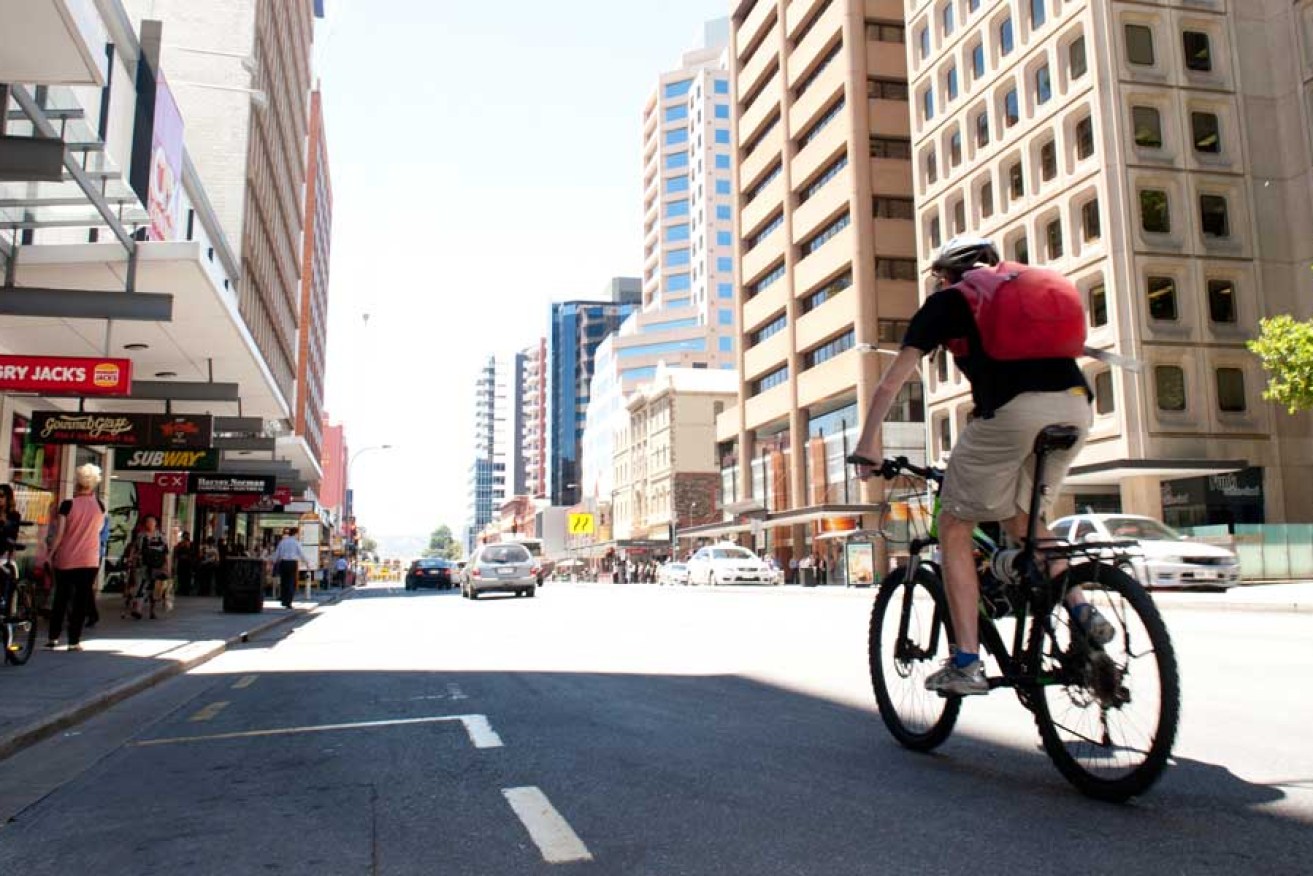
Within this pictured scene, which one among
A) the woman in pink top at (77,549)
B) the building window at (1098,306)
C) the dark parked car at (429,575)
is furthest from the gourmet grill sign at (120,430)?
the dark parked car at (429,575)

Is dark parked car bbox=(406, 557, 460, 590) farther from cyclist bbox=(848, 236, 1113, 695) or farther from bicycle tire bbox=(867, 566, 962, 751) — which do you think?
cyclist bbox=(848, 236, 1113, 695)

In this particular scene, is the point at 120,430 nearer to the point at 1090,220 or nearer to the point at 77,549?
the point at 77,549

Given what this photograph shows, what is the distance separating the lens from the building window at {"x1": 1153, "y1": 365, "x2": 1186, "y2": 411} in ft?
118

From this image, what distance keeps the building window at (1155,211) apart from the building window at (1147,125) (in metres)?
1.76

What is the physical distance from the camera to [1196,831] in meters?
3.25

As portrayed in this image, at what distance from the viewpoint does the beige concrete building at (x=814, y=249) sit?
5241cm

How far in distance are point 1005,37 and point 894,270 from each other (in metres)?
12.8

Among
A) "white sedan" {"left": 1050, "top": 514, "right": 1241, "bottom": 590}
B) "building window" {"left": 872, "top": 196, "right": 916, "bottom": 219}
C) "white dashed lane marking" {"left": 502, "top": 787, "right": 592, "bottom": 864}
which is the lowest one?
"white dashed lane marking" {"left": 502, "top": 787, "right": 592, "bottom": 864}

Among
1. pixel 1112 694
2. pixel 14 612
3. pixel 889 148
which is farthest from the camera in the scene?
pixel 889 148

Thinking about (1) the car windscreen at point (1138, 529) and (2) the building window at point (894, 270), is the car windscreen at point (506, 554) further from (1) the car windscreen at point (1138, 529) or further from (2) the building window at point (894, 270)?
(2) the building window at point (894, 270)

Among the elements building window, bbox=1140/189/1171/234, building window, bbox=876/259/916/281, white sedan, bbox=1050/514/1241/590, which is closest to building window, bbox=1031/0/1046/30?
building window, bbox=1140/189/1171/234

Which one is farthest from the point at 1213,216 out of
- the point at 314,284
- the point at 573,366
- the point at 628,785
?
the point at 573,366

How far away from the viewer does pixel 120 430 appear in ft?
53.1

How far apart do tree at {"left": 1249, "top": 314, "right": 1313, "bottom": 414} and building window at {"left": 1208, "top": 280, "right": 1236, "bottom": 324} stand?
1082 cm
